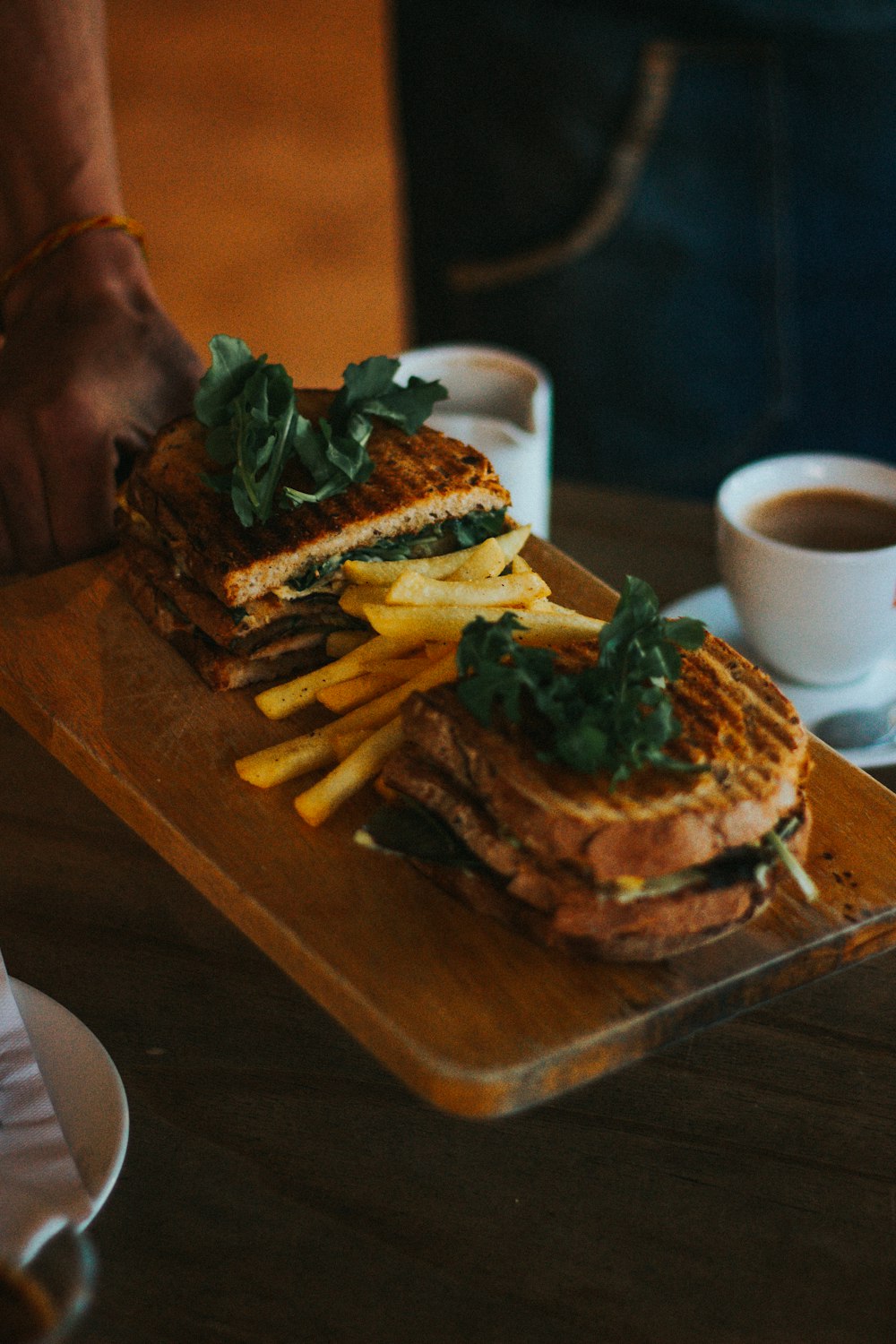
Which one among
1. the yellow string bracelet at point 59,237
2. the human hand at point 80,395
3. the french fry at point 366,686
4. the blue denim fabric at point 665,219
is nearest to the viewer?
the french fry at point 366,686

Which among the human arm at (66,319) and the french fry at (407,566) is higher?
the human arm at (66,319)

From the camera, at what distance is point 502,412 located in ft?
8.84

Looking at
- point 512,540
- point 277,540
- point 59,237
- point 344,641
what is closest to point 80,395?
point 59,237

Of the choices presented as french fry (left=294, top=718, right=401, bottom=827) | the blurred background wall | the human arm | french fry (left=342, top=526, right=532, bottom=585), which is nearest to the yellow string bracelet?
the human arm

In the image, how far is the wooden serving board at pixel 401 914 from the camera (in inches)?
58.5

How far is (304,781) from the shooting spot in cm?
185

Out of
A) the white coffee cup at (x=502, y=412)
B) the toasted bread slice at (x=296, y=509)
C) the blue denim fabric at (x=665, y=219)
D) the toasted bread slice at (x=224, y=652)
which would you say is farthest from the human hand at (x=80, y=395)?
the blue denim fabric at (x=665, y=219)

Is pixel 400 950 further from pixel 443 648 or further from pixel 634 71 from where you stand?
pixel 634 71

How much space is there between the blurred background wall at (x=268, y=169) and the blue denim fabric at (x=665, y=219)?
259cm

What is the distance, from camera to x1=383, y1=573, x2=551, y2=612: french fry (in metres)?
1.83

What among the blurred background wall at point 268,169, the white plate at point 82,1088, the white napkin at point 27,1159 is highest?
the white napkin at point 27,1159

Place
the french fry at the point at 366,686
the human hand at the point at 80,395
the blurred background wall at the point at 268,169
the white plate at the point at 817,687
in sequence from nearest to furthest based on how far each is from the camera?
the french fry at the point at 366,686
the white plate at the point at 817,687
the human hand at the point at 80,395
the blurred background wall at the point at 268,169

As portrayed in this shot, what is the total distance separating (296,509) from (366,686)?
1.11 feet

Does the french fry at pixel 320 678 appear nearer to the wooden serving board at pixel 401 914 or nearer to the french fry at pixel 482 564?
the wooden serving board at pixel 401 914
